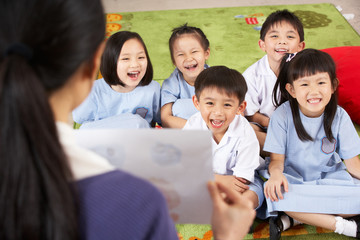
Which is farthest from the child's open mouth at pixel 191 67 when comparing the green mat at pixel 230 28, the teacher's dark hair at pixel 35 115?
the teacher's dark hair at pixel 35 115

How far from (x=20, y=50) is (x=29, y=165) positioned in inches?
5.1

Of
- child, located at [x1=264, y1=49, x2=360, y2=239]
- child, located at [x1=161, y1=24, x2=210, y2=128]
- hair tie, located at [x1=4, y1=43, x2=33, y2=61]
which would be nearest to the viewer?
hair tie, located at [x1=4, y1=43, x2=33, y2=61]

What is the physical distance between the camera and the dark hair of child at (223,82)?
134 centimetres

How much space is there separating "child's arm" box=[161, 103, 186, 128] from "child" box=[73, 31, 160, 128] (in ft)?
0.19

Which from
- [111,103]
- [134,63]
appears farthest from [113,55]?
[111,103]

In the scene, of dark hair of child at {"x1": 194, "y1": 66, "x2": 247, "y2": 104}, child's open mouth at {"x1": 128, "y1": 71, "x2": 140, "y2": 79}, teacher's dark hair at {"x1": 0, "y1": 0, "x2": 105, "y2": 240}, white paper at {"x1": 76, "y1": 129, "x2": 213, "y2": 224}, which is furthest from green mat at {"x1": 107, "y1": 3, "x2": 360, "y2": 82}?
teacher's dark hair at {"x1": 0, "y1": 0, "x2": 105, "y2": 240}

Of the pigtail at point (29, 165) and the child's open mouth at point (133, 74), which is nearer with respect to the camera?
the pigtail at point (29, 165)

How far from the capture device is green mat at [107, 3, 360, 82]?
7.64 feet

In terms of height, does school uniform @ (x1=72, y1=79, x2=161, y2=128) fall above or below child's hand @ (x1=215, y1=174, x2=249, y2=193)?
above

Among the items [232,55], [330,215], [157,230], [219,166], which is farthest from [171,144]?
[232,55]

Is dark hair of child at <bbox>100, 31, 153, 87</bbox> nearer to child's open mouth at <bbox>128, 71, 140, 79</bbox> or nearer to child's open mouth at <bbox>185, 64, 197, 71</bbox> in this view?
child's open mouth at <bbox>128, 71, 140, 79</bbox>

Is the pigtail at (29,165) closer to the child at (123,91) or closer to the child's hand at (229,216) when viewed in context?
the child's hand at (229,216)

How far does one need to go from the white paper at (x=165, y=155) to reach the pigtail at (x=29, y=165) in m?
0.21

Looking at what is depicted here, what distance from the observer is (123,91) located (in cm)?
164
